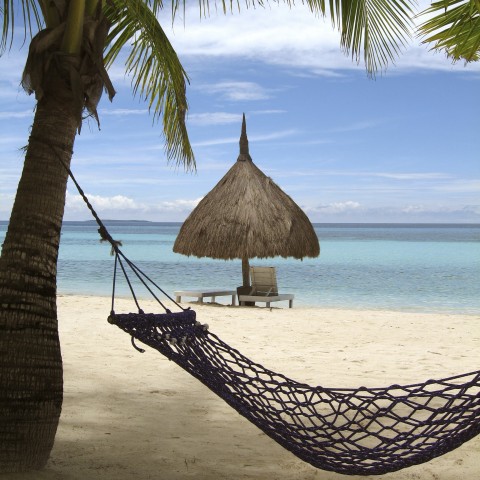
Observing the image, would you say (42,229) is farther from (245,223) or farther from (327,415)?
(245,223)

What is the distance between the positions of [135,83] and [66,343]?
2068 millimetres

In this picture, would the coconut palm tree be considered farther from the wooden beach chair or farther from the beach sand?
the wooden beach chair

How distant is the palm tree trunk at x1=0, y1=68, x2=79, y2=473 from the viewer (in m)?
2.24

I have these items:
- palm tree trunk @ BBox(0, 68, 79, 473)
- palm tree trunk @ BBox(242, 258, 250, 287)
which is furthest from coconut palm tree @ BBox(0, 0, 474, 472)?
palm tree trunk @ BBox(242, 258, 250, 287)

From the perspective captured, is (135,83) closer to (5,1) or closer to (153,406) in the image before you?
(5,1)

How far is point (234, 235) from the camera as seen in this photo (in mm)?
8148

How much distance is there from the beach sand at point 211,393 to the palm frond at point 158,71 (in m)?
1.36

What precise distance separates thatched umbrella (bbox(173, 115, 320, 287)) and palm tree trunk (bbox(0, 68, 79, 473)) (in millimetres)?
5792

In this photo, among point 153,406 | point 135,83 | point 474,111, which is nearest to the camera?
point 153,406

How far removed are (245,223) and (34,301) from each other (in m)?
5.93

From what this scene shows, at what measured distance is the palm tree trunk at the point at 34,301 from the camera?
2.24 meters

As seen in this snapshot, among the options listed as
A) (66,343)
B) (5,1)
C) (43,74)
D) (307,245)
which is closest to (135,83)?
(5,1)

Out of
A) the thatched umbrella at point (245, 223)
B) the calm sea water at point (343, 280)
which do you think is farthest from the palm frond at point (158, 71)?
the calm sea water at point (343, 280)

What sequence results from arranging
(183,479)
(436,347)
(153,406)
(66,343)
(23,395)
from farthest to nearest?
(436,347), (66,343), (153,406), (183,479), (23,395)
